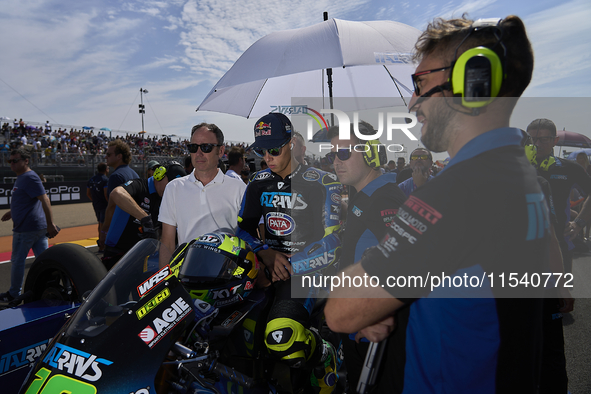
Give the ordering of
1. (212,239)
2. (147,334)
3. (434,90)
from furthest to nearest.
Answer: (212,239) → (147,334) → (434,90)

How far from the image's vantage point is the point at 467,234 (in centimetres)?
78

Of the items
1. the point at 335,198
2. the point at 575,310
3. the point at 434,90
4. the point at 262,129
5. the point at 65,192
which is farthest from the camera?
the point at 65,192

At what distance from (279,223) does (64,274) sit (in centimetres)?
193

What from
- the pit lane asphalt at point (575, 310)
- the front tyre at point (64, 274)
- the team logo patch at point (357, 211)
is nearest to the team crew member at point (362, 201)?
the team logo patch at point (357, 211)

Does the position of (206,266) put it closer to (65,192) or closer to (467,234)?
(467,234)

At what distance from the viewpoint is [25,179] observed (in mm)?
4816

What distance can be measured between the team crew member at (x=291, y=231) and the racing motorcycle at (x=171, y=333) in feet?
0.47

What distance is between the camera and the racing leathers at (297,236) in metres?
1.89

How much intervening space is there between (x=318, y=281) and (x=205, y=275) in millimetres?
829

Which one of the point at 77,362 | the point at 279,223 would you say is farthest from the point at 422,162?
the point at 77,362

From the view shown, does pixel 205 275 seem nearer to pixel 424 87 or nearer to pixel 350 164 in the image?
pixel 350 164

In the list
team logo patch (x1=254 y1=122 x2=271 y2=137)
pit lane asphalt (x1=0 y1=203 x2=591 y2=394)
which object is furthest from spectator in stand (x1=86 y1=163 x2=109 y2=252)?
team logo patch (x1=254 y1=122 x2=271 y2=137)

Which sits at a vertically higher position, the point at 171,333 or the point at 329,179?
the point at 329,179

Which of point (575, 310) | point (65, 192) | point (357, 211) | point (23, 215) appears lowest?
point (575, 310)
